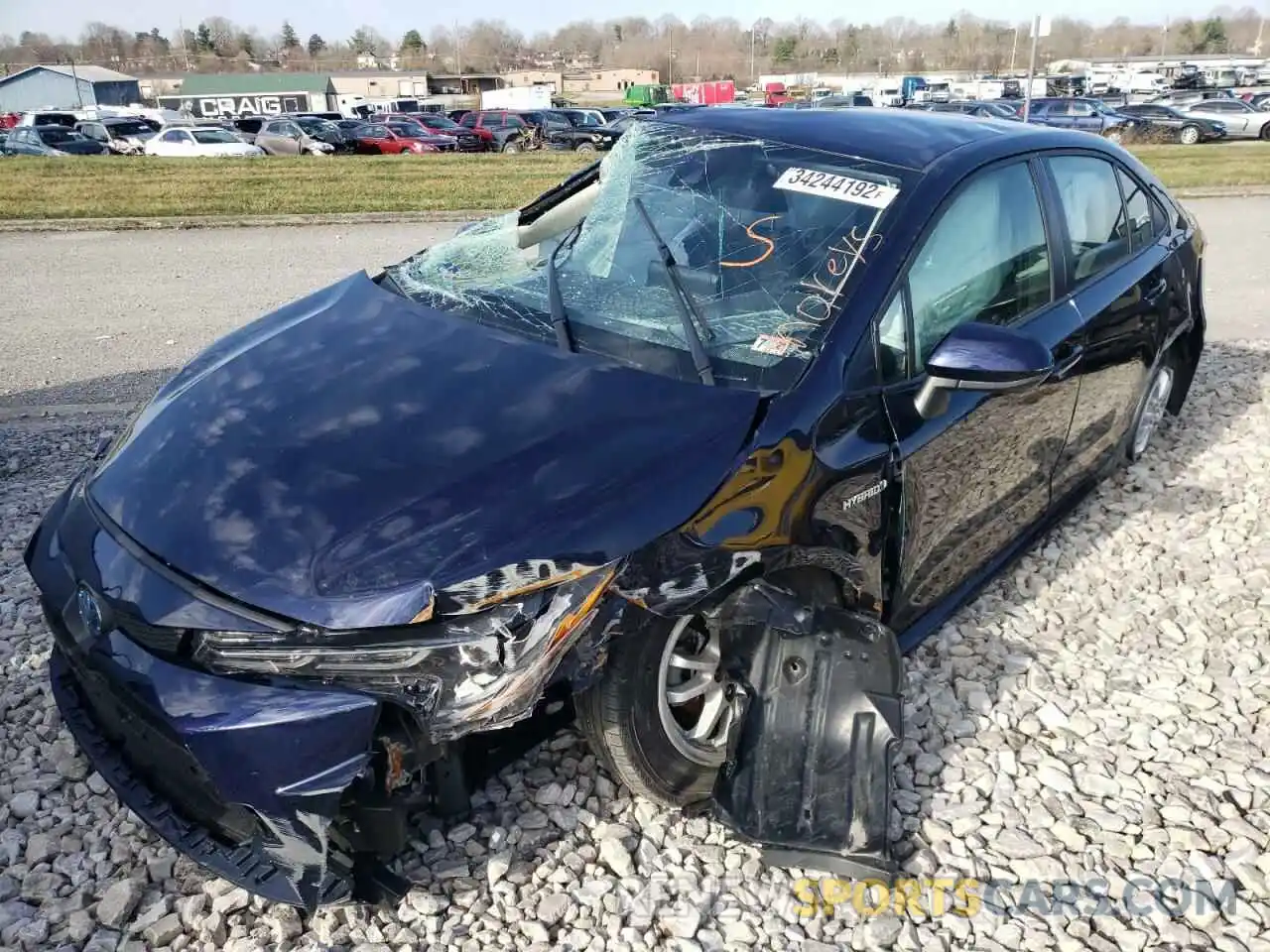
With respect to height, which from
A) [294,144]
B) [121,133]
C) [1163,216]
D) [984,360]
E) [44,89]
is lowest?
[294,144]

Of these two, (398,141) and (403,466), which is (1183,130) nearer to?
(398,141)

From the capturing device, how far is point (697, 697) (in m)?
2.67

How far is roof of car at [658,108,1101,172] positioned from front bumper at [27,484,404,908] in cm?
221

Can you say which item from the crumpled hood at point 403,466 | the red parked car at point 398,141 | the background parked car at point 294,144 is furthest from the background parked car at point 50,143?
the crumpled hood at point 403,466

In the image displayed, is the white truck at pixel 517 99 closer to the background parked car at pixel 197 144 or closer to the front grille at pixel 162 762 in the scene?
the background parked car at pixel 197 144

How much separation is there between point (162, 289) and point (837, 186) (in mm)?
7519

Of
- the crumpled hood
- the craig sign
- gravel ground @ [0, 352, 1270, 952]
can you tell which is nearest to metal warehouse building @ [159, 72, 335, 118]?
the craig sign

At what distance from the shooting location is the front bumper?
2002mm

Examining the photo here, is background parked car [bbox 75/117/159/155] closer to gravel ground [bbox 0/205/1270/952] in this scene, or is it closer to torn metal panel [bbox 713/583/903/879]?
gravel ground [bbox 0/205/1270/952]

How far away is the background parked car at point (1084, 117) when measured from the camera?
89.6 ft

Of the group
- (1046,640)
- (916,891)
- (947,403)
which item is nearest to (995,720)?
(1046,640)

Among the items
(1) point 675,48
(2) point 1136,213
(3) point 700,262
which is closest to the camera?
(3) point 700,262

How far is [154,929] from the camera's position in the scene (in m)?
2.38

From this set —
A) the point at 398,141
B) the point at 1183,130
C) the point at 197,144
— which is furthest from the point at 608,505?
the point at 1183,130
